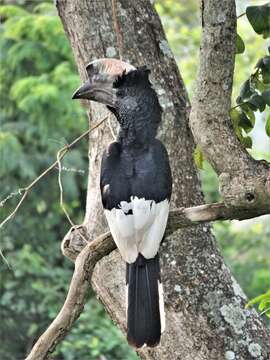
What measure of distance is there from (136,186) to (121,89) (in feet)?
1.17

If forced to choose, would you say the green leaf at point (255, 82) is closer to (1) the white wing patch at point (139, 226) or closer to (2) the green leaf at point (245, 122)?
(2) the green leaf at point (245, 122)

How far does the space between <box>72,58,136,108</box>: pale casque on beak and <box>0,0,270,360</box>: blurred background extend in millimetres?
2629

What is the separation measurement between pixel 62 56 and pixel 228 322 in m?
3.44

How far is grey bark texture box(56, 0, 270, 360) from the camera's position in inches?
116

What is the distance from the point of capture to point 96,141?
3.34m

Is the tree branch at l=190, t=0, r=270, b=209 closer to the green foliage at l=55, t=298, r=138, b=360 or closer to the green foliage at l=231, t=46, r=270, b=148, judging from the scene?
the green foliage at l=231, t=46, r=270, b=148

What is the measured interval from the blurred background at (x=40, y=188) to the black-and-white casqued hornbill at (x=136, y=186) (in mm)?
2546

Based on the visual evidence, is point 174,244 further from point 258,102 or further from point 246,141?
point 258,102

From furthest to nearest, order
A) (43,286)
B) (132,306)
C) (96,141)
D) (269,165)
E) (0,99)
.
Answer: (0,99), (43,286), (96,141), (132,306), (269,165)

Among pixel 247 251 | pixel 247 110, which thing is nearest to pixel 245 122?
pixel 247 110

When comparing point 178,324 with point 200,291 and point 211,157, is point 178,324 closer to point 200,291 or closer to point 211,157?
point 200,291

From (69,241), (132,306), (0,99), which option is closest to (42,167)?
(0,99)

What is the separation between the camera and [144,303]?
2.64 metres

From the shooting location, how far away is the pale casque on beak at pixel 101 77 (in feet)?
9.11
